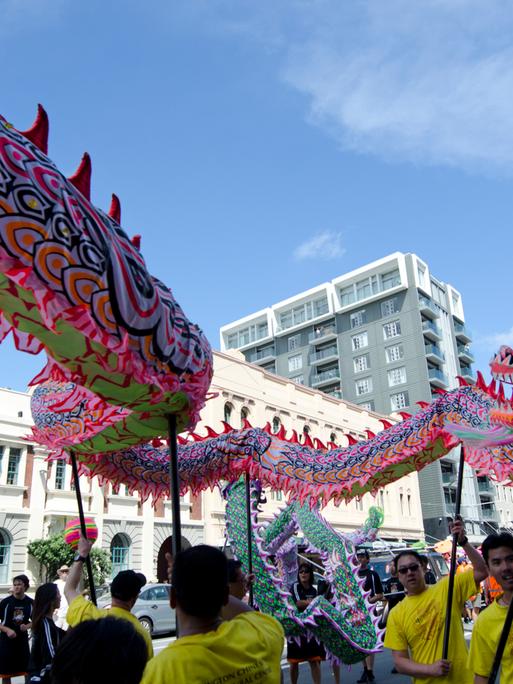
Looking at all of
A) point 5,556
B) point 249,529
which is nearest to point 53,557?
point 5,556

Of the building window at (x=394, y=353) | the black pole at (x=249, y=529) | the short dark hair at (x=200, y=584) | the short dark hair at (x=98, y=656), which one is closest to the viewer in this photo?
the short dark hair at (x=98, y=656)

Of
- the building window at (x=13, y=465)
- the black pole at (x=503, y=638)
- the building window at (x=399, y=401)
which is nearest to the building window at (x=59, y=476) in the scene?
the building window at (x=13, y=465)

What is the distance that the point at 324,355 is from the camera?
162 ft

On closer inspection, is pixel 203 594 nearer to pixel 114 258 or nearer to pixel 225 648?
pixel 225 648

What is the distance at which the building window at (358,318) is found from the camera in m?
47.5

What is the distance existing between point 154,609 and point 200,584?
14.4 m

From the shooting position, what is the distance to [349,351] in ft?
156

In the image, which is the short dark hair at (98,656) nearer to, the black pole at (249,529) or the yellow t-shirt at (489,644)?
the yellow t-shirt at (489,644)

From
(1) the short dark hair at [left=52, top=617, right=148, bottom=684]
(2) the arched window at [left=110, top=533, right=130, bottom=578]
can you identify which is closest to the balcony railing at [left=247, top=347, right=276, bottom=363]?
(2) the arched window at [left=110, top=533, right=130, bottom=578]

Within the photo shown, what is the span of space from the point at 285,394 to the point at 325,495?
23536mm

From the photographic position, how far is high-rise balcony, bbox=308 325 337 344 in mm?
49153

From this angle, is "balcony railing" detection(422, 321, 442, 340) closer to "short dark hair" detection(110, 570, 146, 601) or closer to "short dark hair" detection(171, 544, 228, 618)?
"short dark hair" detection(110, 570, 146, 601)

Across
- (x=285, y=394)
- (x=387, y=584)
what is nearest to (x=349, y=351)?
(x=285, y=394)

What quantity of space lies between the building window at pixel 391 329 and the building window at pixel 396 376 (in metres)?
2.56
